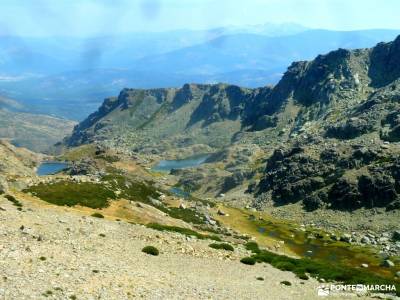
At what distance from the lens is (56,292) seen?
1224 inches

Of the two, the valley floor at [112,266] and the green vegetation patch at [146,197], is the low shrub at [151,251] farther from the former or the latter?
the green vegetation patch at [146,197]

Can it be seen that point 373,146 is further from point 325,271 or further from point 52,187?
point 325,271

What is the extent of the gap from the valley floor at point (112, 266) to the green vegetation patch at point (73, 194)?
836 inches

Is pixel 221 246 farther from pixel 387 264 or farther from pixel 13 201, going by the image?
pixel 387 264

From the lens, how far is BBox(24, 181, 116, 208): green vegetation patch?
76562 millimetres

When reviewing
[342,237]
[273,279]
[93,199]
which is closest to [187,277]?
[273,279]

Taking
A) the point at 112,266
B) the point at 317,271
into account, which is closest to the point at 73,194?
the point at 112,266

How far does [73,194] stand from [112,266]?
1773 inches

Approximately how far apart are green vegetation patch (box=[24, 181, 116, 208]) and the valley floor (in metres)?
21.2

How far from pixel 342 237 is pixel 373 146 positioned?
228 feet

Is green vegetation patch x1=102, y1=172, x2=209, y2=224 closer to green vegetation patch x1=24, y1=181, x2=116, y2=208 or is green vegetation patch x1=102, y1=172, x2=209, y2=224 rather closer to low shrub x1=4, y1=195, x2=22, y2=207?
green vegetation patch x1=24, y1=181, x2=116, y2=208

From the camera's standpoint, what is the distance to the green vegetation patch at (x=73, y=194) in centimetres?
7656

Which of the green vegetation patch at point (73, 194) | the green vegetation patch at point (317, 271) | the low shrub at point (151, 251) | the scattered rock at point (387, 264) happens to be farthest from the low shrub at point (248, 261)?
the scattered rock at point (387, 264)

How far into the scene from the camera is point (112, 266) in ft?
127
